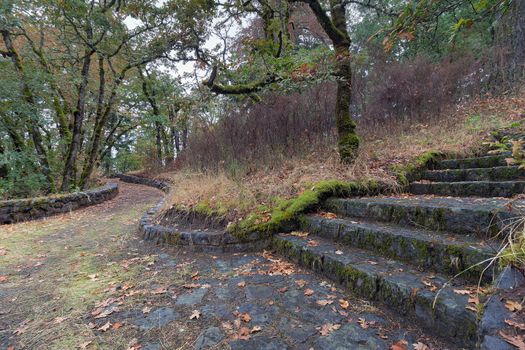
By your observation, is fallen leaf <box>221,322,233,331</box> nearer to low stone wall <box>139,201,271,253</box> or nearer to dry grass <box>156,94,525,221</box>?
low stone wall <box>139,201,271,253</box>

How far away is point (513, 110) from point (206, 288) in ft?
22.9

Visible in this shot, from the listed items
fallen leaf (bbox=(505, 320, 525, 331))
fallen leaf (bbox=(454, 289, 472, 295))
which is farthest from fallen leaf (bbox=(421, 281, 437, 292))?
fallen leaf (bbox=(505, 320, 525, 331))

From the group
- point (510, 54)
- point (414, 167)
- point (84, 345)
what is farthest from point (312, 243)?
point (510, 54)

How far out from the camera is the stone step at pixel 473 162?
11.7 ft

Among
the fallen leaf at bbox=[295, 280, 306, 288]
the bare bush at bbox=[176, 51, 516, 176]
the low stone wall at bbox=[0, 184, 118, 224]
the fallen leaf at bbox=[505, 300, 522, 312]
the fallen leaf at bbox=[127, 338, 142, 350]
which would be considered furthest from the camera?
the bare bush at bbox=[176, 51, 516, 176]

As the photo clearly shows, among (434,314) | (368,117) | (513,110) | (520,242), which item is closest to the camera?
(520,242)

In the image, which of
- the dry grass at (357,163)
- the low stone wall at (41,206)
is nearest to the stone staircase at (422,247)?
the dry grass at (357,163)

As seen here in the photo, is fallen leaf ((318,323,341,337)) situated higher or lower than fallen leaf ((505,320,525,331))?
lower

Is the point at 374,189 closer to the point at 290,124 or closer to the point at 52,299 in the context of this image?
the point at 290,124

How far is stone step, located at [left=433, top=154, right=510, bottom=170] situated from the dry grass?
1.24 ft

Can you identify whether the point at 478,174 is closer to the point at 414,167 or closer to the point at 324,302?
the point at 414,167

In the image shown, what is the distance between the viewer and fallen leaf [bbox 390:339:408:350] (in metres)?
1.53

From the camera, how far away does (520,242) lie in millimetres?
1473

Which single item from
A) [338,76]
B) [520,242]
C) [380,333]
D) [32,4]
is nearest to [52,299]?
[380,333]
